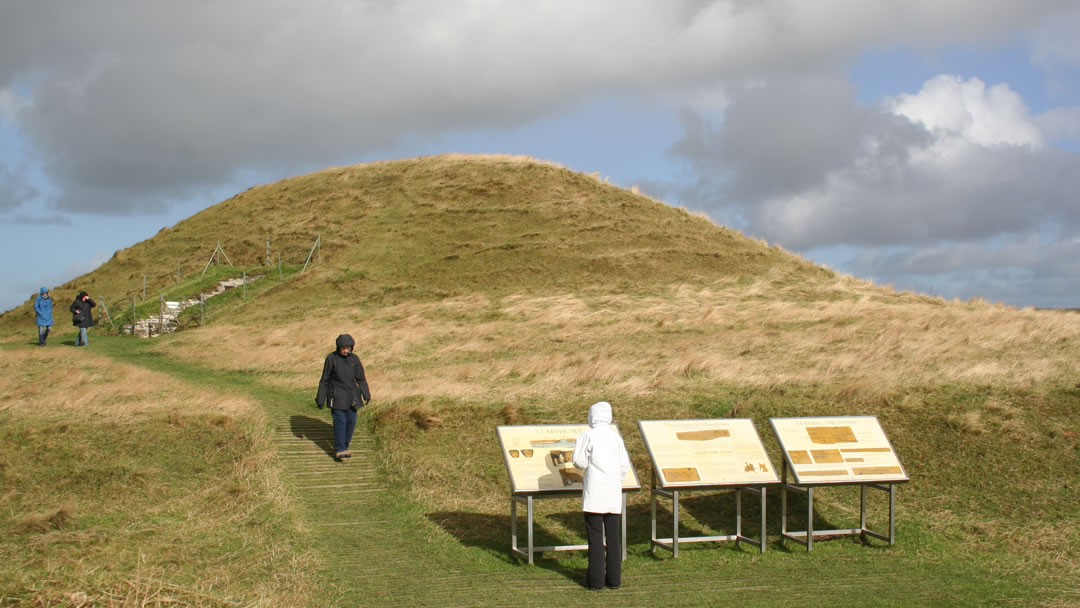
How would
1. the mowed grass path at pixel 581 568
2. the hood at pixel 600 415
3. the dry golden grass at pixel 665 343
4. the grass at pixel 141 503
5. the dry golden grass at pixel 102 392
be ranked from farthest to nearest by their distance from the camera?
the dry golden grass at pixel 665 343 → the dry golden grass at pixel 102 392 → the hood at pixel 600 415 → the mowed grass path at pixel 581 568 → the grass at pixel 141 503

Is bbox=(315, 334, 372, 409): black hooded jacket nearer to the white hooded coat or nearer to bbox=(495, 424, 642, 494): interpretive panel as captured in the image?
bbox=(495, 424, 642, 494): interpretive panel

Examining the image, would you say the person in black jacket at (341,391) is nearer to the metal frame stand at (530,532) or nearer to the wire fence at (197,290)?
the metal frame stand at (530,532)

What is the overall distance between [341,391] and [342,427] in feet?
1.93

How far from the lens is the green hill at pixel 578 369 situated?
409 inches

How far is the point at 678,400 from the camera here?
56.4 feet

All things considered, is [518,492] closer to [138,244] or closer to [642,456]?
[642,456]

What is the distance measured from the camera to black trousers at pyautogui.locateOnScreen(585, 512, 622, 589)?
9273 mm

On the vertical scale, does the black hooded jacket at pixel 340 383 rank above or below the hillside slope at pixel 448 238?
below

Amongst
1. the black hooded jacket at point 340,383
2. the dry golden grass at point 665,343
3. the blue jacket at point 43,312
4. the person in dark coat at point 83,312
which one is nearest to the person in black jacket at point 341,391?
the black hooded jacket at point 340,383

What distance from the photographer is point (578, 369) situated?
66.3ft

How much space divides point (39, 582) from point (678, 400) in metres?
11.7

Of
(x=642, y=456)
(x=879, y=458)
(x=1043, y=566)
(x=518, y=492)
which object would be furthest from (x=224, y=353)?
(x=1043, y=566)

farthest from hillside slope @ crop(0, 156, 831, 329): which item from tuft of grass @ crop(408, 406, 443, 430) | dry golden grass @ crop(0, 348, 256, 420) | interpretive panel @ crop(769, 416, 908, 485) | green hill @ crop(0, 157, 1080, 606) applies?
interpretive panel @ crop(769, 416, 908, 485)

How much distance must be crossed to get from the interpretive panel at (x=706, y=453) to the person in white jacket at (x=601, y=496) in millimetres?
1255
